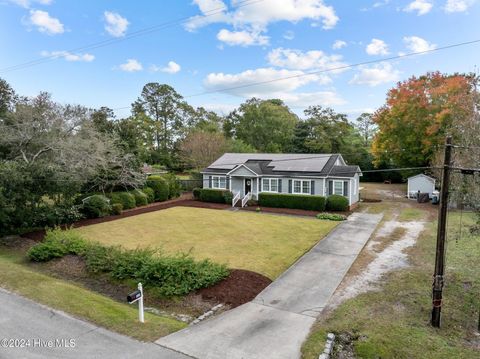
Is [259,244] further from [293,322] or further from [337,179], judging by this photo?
[337,179]

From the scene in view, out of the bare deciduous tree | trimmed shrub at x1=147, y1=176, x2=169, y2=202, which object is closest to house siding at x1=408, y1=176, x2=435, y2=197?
the bare deciduous tree

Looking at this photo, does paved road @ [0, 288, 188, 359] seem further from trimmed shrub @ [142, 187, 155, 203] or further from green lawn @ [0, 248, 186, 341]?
trimmed shrub @ [142, 187, 155, 203]

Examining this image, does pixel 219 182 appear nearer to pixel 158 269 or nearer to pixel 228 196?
pixel 228 196

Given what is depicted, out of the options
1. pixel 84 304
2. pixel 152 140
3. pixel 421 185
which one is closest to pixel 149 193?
pixel 84 304

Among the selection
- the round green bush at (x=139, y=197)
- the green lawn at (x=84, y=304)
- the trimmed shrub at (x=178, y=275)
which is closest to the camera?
the green lawn at (x=84, y=304)

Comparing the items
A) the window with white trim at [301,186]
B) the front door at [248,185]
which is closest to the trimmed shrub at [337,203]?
the window with white trim at [301,186]

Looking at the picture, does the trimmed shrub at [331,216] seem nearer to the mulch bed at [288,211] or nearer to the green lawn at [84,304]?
the mulch bed at [288,211]
